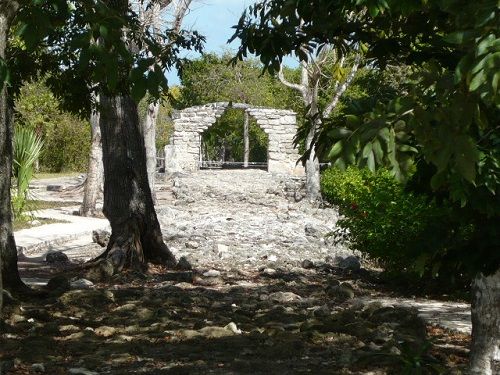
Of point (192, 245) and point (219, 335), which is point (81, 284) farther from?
point (192, 245)

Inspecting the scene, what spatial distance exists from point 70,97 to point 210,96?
113ft

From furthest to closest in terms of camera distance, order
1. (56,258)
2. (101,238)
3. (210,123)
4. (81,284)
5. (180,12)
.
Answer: (210,123) → (180,12) → (101,238) → (56,258) → (81,284)

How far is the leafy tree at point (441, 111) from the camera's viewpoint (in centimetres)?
250

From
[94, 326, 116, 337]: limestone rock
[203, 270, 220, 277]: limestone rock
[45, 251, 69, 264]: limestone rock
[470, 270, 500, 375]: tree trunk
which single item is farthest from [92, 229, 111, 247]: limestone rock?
[470, 270, 500, 375]: tree trunk

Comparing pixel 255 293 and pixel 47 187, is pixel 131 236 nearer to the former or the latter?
pixel 255 293

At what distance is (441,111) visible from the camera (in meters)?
2.72

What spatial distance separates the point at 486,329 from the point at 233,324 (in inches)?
98.7

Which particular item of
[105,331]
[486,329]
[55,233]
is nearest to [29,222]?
[55,233]

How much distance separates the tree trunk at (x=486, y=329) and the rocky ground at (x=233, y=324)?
0.23m

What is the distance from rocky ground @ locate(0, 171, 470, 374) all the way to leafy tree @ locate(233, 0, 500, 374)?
3.95 feet

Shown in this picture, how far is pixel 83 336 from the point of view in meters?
6.64

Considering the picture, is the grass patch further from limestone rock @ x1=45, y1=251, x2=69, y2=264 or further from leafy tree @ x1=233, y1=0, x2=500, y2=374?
leafy tree @ x1=233, y1=0, x2=500, y2=374

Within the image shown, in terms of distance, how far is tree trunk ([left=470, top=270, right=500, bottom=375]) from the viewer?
4746 millimetres

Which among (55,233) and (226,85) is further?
(226,85)
